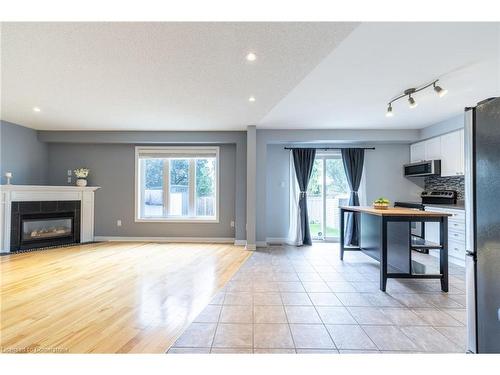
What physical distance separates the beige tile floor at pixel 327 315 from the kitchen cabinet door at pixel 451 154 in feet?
5.75

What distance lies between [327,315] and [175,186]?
14.0 ft

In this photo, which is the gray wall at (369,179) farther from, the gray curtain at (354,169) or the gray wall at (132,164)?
the gray wall at (132,164)

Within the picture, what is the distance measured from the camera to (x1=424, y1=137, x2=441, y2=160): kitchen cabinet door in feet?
15.0

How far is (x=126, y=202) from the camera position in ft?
18.0

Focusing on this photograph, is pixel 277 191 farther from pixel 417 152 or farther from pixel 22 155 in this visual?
pixel 22 155

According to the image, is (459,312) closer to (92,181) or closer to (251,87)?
(251,87)

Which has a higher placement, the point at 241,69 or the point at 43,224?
the point at 241,69

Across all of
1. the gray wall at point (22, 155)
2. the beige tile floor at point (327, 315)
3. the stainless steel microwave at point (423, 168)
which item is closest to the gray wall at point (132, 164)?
the gray wall at point (22, 155)

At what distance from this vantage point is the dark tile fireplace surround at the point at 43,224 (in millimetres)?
4371

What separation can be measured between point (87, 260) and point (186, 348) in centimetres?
303

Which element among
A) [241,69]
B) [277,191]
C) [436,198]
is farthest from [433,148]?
[241,69]

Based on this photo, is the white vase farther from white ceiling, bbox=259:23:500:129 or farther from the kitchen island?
the kitchen island

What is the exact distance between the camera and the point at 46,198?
187 inches
